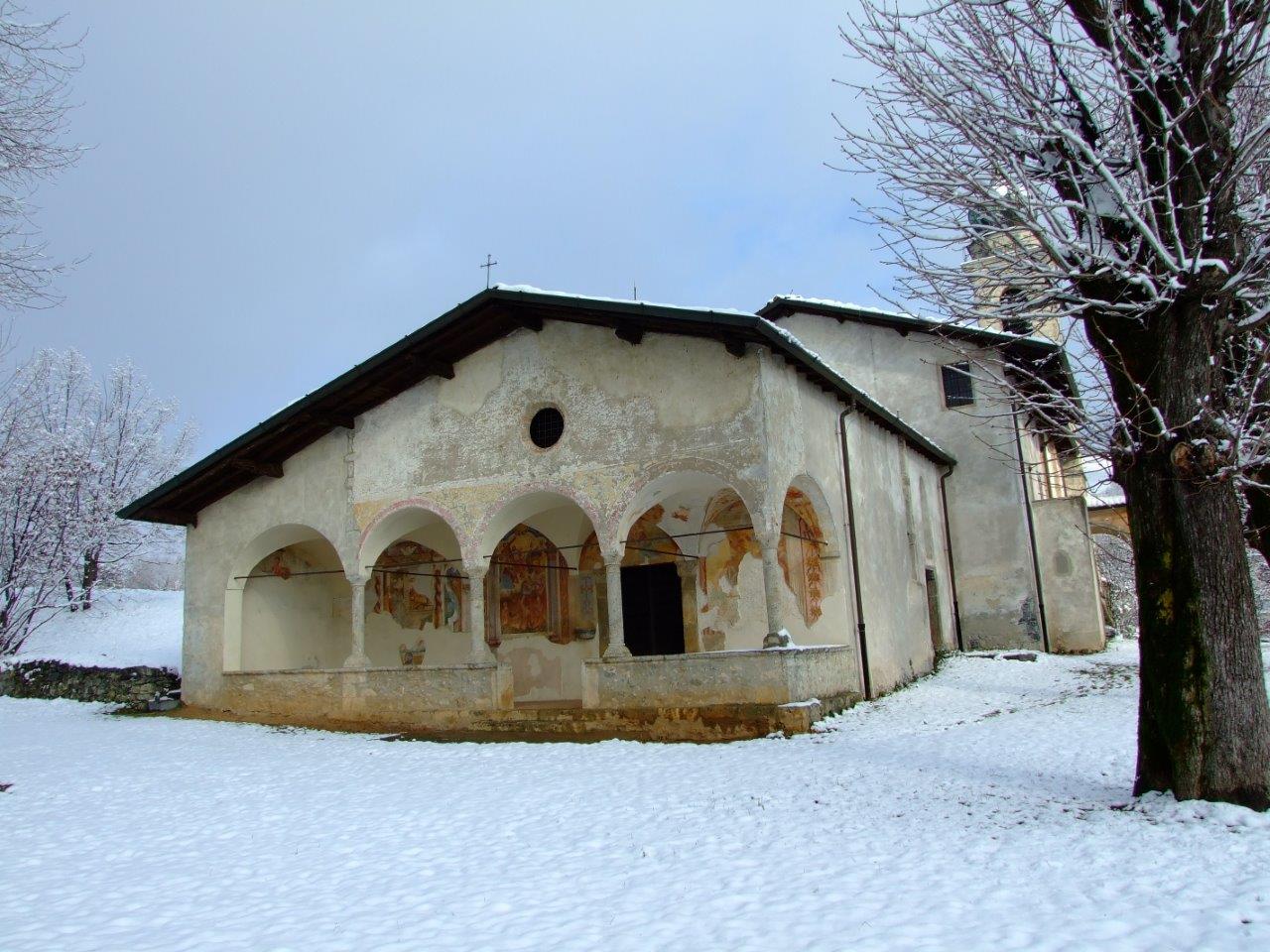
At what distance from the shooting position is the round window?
12688 mm

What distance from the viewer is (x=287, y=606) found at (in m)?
15.5

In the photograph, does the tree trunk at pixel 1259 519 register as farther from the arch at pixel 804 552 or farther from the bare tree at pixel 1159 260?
the arch at pixel 804 552

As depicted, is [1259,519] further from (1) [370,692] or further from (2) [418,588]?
(2) [418,588]

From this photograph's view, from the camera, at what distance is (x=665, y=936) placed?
4.49 m

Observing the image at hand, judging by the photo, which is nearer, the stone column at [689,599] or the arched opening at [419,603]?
the stone column at [689,599]

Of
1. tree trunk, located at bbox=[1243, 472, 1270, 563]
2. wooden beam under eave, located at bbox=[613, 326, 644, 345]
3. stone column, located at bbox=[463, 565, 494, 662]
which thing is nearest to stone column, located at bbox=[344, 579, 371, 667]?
stone column, located at bbox=[463, 565, 494, 662]

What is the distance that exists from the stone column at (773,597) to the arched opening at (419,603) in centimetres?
600

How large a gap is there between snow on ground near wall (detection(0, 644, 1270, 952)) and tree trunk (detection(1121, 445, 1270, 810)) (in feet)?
0.89

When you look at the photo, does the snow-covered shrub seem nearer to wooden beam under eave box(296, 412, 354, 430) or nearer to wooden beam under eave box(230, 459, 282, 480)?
wooden beam under eave box(296, 412, 354, 430)

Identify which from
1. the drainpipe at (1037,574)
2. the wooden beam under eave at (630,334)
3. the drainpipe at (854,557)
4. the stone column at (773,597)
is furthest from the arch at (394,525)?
the drainpipe at (1037,574)

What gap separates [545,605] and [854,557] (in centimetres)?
472

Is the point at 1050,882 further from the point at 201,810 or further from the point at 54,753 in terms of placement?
the point at 54,753

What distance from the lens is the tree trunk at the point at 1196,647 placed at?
602cm

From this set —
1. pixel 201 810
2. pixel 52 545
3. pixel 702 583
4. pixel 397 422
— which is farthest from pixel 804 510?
pixel 52 545
